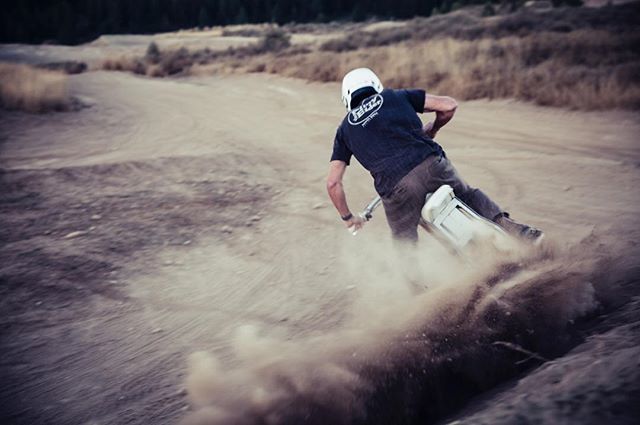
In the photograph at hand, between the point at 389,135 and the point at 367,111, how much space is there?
214 millimetres

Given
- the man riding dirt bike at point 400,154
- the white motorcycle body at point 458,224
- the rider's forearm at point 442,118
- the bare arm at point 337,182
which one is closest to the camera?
the white motorcycle body at point 458,224

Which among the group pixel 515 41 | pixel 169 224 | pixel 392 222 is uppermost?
pixel 515 41

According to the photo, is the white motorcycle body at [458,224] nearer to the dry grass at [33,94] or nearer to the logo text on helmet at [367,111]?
the logo text on helmet at [367,111]

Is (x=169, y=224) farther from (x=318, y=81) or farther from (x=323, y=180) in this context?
→ (x=318, y=81)

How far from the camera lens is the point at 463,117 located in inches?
373

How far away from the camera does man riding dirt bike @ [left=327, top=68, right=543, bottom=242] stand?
320cm

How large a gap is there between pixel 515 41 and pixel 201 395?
15.1m

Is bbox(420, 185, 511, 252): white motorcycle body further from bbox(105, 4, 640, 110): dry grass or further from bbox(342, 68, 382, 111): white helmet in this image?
bbox(105, 4, 640, 110): dry grass

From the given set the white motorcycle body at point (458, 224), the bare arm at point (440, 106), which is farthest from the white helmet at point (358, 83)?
the white motorcycle body at point (458, 224)

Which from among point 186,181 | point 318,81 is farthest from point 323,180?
point 318,81

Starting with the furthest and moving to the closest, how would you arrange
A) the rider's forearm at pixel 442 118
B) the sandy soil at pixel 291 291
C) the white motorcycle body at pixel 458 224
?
the rider's forearm at pixel 442 118 < the white motorcycle body at pixel 458 224 < the sandy soil at pixel 291 291

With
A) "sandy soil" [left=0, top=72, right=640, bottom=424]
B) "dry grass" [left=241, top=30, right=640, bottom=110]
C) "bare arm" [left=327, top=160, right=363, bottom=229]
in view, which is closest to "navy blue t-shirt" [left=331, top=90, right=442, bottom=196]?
"bare arm" [left=327, top=160, right=363, bottom=229]

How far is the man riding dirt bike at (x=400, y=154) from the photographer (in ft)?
10.5

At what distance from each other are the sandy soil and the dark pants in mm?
435
